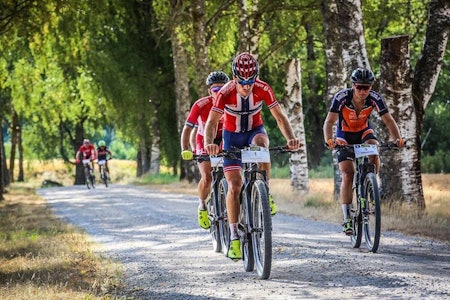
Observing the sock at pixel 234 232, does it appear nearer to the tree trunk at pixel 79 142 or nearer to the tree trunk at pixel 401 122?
the tree trunk at pixel 401 122

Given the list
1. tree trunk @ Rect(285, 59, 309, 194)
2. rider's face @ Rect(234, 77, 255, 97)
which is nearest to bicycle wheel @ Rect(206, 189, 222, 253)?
rider's face @ Rect(234, 77, 255, 97)

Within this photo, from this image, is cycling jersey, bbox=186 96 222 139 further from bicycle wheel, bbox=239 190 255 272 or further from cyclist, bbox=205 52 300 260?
bicycle wheel, bbox=239 190 255 272

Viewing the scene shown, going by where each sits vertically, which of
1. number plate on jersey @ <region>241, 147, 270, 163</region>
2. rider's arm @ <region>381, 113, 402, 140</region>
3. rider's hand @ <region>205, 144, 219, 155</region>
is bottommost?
number plate on jersey @ <region>241, 147, 270, 163</region>

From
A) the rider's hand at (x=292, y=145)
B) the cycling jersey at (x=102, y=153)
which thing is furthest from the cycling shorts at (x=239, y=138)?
the cycling jersey at (x=102, y=153)

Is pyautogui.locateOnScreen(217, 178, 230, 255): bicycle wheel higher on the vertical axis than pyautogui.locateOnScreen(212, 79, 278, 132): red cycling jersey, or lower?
lower

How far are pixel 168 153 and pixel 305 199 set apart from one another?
62.3 ft

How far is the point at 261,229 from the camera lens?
7938 millimetres

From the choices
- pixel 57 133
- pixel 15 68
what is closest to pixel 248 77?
pixel 15 68

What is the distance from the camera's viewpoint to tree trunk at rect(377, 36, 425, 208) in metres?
14.2

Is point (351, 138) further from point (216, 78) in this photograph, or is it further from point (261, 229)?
point (261, 229)

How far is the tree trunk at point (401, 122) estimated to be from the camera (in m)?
14.2

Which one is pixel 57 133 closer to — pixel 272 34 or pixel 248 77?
pixel 272 34

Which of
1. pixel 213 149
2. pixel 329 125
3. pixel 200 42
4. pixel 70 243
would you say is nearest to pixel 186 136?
pixel 329 125

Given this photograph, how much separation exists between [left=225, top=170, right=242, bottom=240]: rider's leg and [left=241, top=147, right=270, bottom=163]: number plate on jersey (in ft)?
1.76
